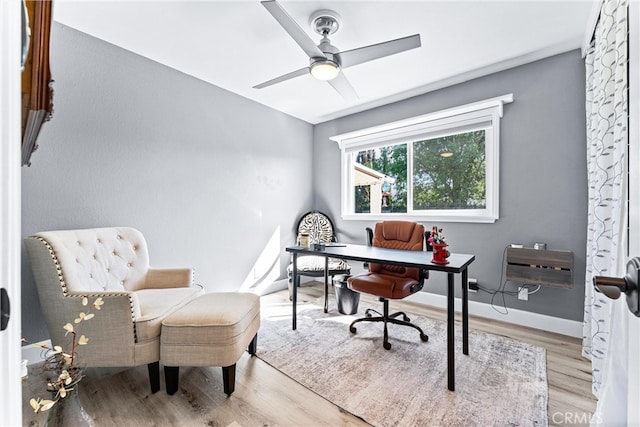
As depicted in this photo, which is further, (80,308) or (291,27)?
(291,27)

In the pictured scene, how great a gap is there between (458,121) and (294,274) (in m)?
2.36

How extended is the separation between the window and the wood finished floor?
149 centimetres

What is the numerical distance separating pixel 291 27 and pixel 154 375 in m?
2.27

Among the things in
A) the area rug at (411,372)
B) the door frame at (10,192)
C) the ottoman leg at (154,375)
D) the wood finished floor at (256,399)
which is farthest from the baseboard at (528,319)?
the door frame at (10,192)

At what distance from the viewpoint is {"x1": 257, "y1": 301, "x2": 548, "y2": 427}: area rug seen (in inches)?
59.6

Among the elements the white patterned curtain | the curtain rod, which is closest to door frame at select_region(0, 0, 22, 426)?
the white patterned curtain

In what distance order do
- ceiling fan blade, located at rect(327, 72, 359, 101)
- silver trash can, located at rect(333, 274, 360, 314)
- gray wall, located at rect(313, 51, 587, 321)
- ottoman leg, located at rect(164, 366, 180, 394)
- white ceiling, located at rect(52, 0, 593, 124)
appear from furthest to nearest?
silver trash can, located at rect(333, 274, 360, 314) → gray wall, located at rect(313, 51, 587, 321) → ceiling fan blade, located at rect(327, 72, 359, 101) → white ceiling, located at rect(52, 0, 593, 124) → ottoman leg, located at rect(164, 366, 180, 394)

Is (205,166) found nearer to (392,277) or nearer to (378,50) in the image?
(378,50)

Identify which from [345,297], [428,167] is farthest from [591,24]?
[345,297]

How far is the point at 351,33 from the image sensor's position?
2.21m

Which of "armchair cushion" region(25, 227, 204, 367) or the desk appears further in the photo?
the desk

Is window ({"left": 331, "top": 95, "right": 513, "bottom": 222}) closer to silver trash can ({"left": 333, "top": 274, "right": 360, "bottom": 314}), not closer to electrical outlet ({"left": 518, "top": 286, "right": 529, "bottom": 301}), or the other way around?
electrical outlet ({"left": 518, "top": 286, "right": 529, "bottom": 301})

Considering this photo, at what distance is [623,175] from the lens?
1.35 meters

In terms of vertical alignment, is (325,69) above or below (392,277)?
above
